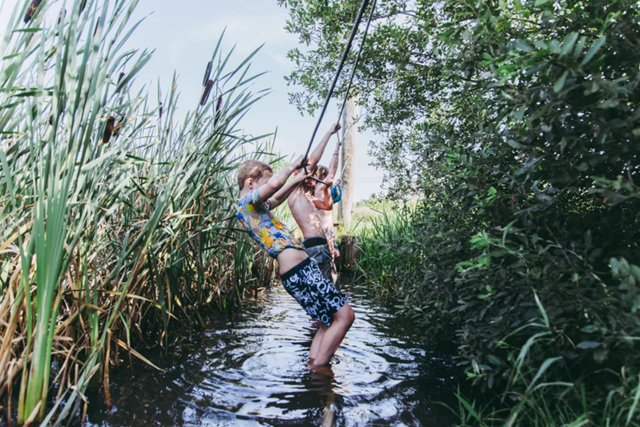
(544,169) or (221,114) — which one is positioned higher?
(221,114)

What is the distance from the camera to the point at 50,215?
1885 mm

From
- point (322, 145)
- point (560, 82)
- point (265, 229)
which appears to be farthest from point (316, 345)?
point (560, 82)

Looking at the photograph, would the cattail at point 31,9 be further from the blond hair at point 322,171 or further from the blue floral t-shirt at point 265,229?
the blond hair at point 322,171

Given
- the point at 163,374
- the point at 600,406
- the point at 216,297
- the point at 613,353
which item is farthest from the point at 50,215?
the point at 216,297

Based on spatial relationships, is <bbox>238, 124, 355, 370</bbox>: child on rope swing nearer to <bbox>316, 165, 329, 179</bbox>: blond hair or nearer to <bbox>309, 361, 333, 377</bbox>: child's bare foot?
<bbox>309, 361, 333, 377</bbox>: child's bare foot

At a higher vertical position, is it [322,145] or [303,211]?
[322,145]

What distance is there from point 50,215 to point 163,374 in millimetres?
1637

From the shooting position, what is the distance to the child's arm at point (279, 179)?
2891 millimetres

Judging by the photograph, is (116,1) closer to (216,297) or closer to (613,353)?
(613,353)

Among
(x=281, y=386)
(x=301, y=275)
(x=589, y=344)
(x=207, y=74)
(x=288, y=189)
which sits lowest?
(x=281, y=386)

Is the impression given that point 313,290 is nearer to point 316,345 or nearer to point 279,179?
point 316,345

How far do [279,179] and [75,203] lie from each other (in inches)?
47.0

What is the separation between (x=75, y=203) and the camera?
6.97 feet

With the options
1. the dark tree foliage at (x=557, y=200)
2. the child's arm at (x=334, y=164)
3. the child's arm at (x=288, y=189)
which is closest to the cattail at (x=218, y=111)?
the child's arm at (x=288, y=189)
